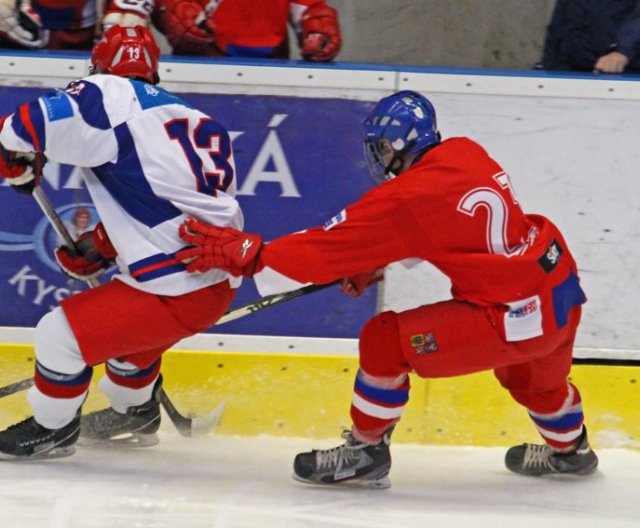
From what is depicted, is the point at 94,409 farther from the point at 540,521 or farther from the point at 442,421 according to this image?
the point at 540,521

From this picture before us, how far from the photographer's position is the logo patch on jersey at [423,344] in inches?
130

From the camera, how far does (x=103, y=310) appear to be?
3.34m

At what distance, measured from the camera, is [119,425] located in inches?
147

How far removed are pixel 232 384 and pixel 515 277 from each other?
43.2 inches

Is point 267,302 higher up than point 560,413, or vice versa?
point 267,302

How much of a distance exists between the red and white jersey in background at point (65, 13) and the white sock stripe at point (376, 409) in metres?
1.61

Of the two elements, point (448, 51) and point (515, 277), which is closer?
point (515, 277)

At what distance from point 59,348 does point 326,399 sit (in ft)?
3.11

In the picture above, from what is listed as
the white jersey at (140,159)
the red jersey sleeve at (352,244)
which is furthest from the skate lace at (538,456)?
the white jersey at (140,159)

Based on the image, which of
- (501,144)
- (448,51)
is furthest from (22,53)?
(448,51)

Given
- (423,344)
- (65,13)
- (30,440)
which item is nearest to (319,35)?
(65,13)

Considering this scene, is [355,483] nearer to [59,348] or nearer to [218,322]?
[218,322]

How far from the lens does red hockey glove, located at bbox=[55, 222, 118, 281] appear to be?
3.58 meters

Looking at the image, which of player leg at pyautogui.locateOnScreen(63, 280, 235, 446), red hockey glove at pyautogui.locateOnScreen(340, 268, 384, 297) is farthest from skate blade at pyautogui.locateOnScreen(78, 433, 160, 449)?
red hockey glove at pyautogui.locateOnScreen(340, 268, 384, 297)
